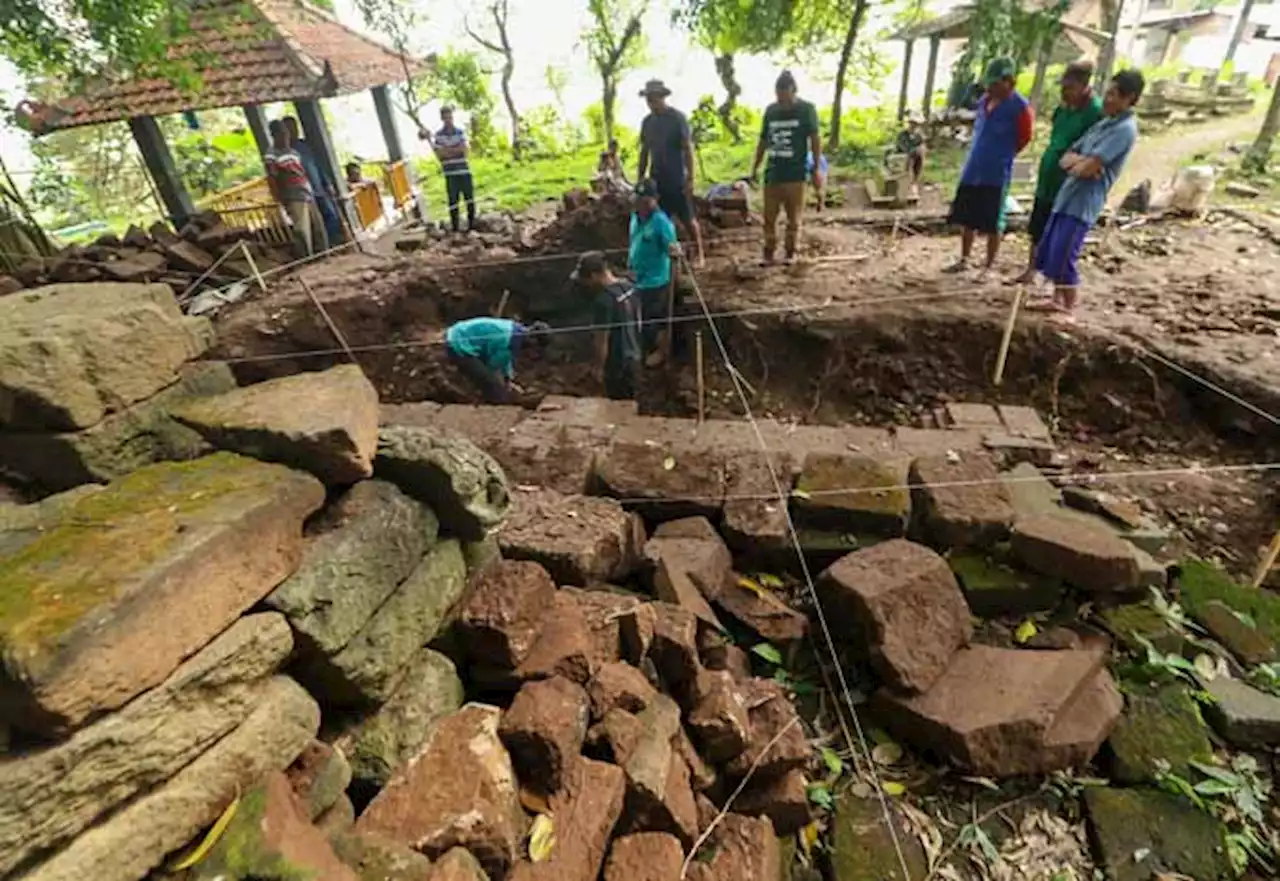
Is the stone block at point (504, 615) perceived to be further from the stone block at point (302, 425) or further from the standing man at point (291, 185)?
the standing man at point (291, 185)

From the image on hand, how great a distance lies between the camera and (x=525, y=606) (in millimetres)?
2230

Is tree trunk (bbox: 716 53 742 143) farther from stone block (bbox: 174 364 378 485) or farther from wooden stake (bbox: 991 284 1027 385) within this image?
stone block (bbox: 174 364 378 485)

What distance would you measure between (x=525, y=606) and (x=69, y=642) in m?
1.23

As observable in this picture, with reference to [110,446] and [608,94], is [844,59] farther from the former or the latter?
[110,446]

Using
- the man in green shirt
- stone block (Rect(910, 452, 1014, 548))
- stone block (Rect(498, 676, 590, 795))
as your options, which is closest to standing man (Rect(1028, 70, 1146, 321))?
the man in green shirt

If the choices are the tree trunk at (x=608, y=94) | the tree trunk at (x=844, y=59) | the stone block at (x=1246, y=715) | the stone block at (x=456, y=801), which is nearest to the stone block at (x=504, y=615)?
the stone block at (x=456, y=801)

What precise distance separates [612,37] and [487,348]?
46.6 ft

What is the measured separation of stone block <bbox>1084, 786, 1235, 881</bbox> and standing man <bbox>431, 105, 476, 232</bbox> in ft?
32.6

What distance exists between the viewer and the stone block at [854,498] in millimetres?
3090

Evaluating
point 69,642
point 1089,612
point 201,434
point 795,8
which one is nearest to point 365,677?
point 69,642

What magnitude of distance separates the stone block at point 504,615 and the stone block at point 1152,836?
201 cm

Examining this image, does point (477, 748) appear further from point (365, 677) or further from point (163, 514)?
point (163, 514)

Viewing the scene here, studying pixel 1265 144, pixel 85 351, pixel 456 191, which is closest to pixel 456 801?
pixel 85 351

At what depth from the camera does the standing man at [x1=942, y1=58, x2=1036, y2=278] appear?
17.2 feet
